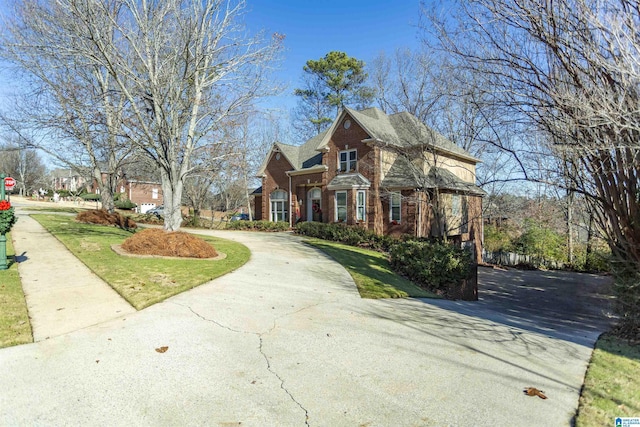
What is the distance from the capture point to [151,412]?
313 centimetres

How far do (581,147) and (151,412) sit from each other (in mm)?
6654

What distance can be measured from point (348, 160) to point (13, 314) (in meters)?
18.7

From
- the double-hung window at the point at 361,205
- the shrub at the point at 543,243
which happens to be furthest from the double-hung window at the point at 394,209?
the shrub at the point at 543,243

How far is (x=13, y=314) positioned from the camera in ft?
16.5

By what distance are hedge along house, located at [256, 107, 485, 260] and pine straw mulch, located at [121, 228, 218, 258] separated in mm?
10554

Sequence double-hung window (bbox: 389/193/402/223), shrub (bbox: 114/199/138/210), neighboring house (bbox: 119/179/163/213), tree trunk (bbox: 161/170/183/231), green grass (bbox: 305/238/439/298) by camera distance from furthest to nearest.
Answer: neighboring house (bbox: 119/179/163/213)
shrub (bbox: 114/199/138/210)
double-hung window (bbox: 389/193/402/223)
tree trunk (bbox: 161/170/183/231)
green grass (bbox: 305/238/439/298)

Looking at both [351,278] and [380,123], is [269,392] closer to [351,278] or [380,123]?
[351,278]

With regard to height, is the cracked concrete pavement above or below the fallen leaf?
above

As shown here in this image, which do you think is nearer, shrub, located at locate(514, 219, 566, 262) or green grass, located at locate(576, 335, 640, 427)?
green grass, located at locate(576, 335, 640, 427)

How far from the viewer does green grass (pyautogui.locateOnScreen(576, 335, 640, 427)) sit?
3.24 metres

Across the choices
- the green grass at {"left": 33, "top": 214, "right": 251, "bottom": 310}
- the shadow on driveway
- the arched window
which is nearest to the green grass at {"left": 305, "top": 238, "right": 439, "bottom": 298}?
the shadow on driveway

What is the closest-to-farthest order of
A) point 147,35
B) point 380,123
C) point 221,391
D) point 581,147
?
1. point 221,391
2. point 581,147
3. point 147,35
4. point 380,123

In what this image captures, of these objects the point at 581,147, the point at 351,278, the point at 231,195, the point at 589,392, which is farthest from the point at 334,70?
the point at 589,392

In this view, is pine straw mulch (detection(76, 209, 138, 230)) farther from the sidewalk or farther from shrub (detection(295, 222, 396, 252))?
shrub (detection(295, 222, 396, 252))
